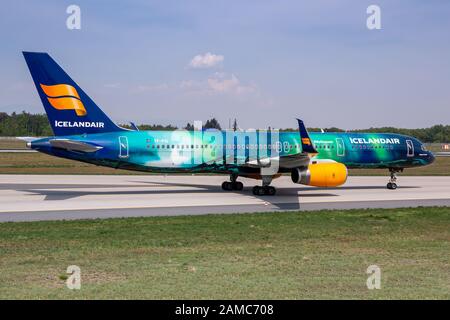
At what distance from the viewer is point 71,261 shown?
37.4 feet

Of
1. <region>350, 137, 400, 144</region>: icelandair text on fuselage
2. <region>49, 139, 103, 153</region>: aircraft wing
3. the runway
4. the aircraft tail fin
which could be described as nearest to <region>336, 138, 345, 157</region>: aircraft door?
<region>350, 137, 400, 144</region>: icelandair text on fuselage

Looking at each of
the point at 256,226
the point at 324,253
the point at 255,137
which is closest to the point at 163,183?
the point at 255,137

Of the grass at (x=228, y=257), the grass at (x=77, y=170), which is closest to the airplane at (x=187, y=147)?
the grass at (x=228, y=257)

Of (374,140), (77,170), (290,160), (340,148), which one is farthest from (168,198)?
(77,170)

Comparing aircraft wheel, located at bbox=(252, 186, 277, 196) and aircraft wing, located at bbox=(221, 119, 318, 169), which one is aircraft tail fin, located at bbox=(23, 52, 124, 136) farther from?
aircraft wheel, located at bbox=(252, 186, 277, 196)

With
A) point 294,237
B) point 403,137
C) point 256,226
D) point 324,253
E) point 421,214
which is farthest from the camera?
point 403,137

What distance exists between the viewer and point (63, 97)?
2575cm

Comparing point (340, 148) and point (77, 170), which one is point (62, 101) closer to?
point (340, 148)

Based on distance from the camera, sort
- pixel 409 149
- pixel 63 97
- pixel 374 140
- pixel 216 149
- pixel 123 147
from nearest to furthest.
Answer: pixel 63 97 → pixel 123 147 → pixel 216 149 → pixel 374 140 → pixel 409 149

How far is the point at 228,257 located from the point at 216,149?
1690cm

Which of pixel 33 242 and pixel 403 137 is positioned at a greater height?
pixel 403 137

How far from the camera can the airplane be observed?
2516 centimetres
